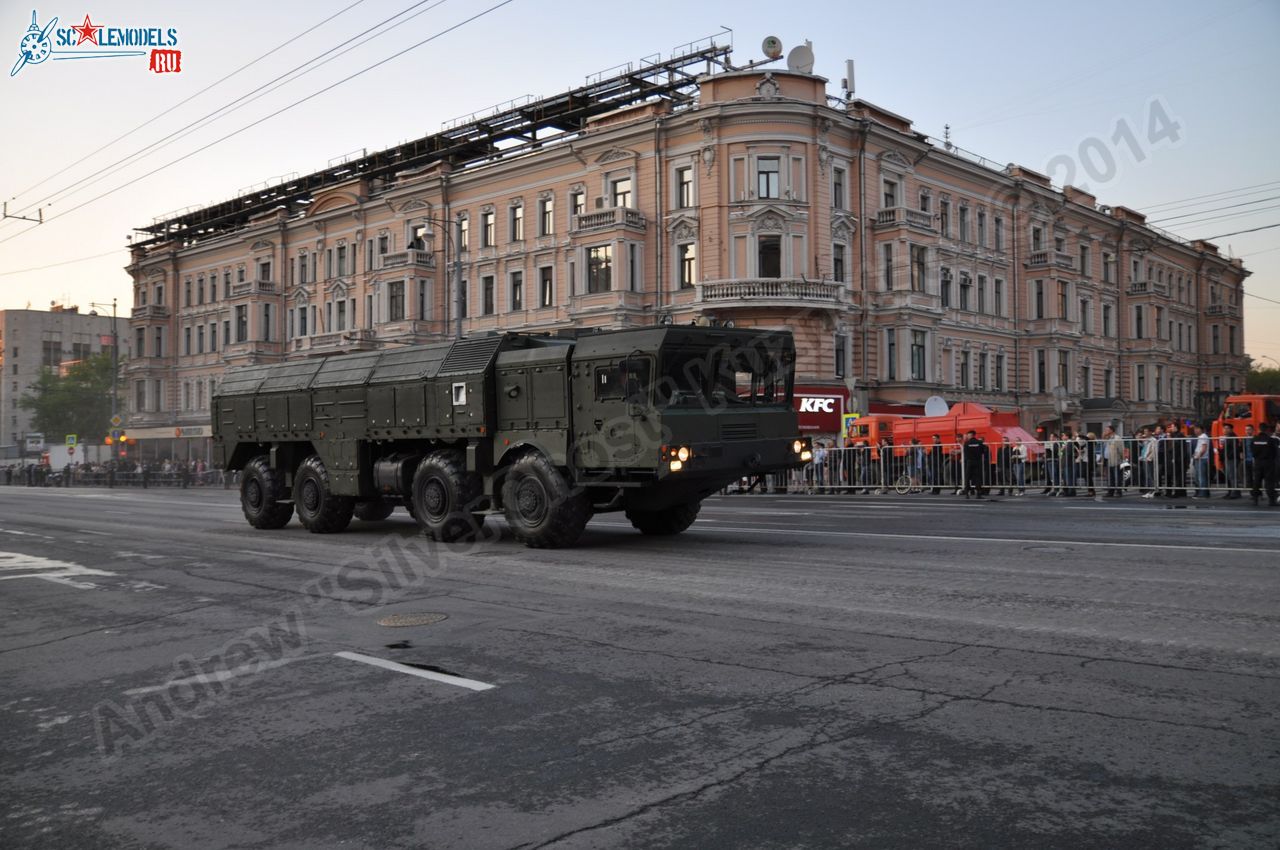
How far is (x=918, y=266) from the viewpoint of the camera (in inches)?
1881

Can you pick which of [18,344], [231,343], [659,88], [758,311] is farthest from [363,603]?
[18,344]

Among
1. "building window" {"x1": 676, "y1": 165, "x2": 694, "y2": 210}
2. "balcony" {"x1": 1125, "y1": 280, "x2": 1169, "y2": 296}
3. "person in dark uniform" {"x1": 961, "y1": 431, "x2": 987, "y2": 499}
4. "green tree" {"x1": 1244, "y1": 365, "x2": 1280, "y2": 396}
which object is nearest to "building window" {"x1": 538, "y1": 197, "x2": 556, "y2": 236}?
"building window" {"x1": 676, "y1": 165, "x2": 694, "y2": 210}

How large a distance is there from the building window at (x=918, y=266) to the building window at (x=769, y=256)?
26.5 ft

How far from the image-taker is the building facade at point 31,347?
119 meters

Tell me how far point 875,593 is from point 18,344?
13758 centimetres

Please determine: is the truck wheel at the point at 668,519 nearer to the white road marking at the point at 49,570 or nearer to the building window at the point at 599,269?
the white road marking at the point at 49,570

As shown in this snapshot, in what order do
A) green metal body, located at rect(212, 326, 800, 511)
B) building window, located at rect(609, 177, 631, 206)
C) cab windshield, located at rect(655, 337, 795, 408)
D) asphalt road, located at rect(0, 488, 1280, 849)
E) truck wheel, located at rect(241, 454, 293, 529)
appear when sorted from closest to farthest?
1. asphalt road, located at rect(0, 488, 1280, 849)
2. green metal body, located at rect(212, 326, 800, 511)
3. cab windshield, located at rect(655, 337, 795, 408)
4. truck wheel, located at rect(241, 454, 293, 529)
5. building window, located at rect(609, 177, 631, 206)

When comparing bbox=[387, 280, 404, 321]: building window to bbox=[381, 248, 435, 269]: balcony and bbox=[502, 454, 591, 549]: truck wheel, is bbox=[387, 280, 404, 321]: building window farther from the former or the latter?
bbox=[502, 454, 591, 549]: truck wheel

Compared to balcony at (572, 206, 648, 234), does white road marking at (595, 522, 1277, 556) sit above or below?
below

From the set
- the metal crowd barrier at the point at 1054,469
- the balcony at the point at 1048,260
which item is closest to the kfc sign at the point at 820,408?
the metal crowd barrier at the point at 1054,469

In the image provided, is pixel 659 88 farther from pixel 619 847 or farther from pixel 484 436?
pixel 619 847

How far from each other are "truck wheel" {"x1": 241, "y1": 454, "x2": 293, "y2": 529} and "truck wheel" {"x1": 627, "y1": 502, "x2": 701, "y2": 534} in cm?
700

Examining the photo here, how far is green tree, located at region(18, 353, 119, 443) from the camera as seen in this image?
104375mm

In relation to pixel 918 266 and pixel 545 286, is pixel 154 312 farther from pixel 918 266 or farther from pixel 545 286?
pixel 918 266
